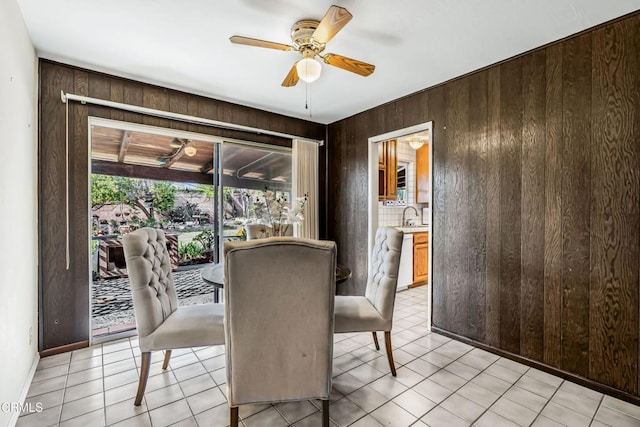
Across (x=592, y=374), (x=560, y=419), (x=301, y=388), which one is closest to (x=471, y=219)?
(x=592, y=374)

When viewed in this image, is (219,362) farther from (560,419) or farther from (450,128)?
(450,128)

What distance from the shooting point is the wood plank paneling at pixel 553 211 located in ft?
7.32

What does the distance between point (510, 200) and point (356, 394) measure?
6.23 feet

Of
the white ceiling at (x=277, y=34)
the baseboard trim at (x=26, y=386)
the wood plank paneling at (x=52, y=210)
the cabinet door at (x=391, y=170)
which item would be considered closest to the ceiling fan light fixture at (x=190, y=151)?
the white ceiling at (x=277, y=34)

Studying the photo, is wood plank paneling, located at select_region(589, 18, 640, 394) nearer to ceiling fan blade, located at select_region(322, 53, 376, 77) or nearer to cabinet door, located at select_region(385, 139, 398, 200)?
ceiling fan blade, located at select_region(322, 53, 376, 77)

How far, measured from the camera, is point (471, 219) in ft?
9.09

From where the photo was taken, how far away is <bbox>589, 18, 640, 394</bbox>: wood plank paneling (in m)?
A: 1.93

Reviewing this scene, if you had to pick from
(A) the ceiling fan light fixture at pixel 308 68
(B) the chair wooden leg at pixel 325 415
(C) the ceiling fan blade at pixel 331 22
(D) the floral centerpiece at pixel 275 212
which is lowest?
(B) the chair wooden leg at pixel 325 415

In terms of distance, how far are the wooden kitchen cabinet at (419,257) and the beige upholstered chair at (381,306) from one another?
239 cm

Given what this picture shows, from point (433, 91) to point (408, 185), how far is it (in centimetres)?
231

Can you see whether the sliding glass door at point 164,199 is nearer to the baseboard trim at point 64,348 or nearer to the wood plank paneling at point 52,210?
the baseboard trim at point 64,348

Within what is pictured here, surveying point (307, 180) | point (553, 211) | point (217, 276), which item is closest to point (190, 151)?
point (307, 180)

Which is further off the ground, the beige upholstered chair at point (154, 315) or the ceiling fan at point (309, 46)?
the ceiling fan at point (309, 46)

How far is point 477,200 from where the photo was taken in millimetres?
2721
